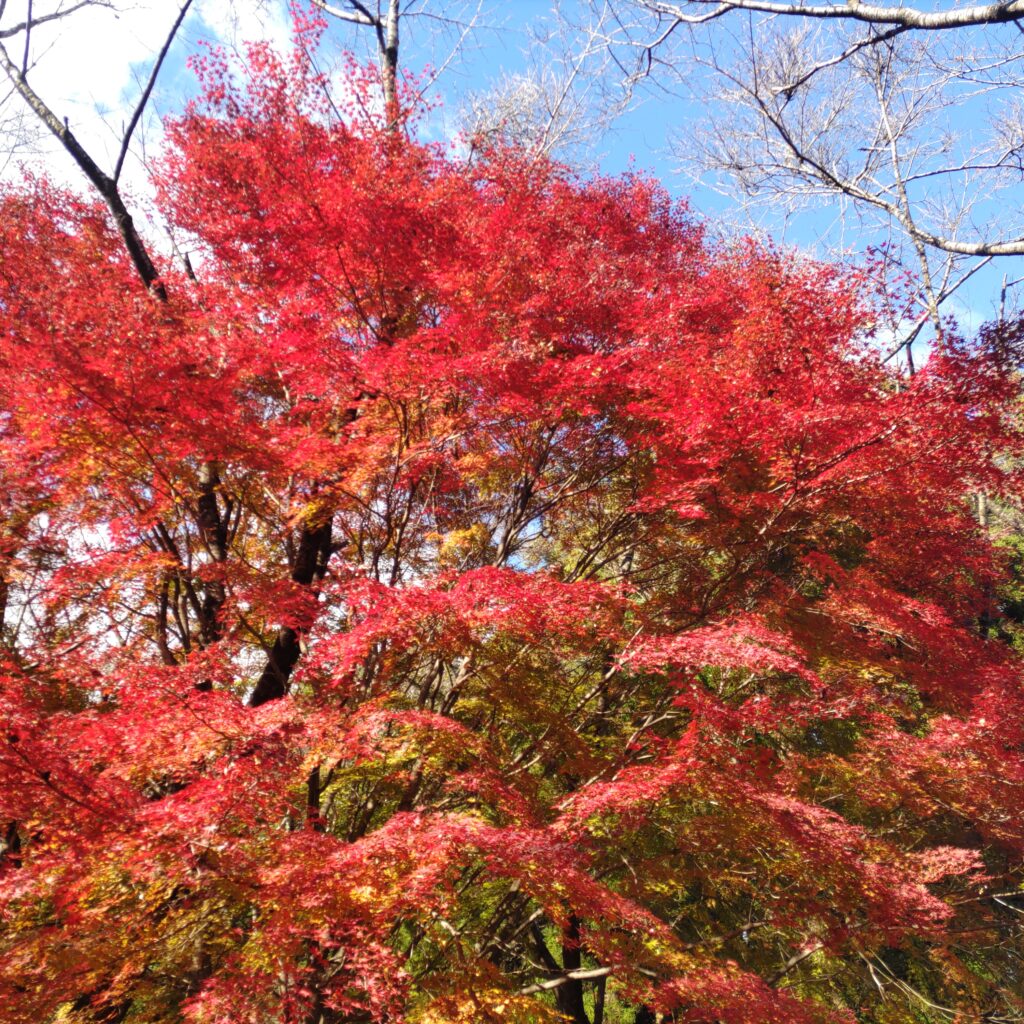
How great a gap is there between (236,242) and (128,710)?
20.4 ft

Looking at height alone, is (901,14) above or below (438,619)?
above

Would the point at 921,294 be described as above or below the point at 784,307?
above

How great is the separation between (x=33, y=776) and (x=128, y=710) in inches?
36.2

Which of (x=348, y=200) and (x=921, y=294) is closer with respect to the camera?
(x=348, y=200)

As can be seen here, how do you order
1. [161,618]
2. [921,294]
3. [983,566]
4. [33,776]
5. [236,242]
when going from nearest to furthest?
[33,776] < [161,618] < [236,242] < [983,566] < [921,294]

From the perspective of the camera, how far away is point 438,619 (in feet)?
16.8

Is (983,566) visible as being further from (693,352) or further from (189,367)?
(189,367)

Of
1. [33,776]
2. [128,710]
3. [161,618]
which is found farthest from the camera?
[161,618]

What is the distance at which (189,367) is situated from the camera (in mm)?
6496

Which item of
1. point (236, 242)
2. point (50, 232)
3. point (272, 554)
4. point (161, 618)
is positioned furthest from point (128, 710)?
point (50, 232)

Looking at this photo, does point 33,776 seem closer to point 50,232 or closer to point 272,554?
point 272,554

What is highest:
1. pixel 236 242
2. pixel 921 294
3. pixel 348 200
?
pixel 921 294

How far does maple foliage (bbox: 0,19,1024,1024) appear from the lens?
4398 mm

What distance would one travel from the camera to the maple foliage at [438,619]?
440cm
